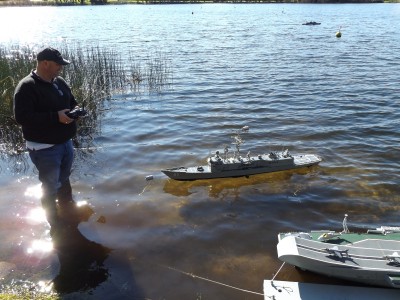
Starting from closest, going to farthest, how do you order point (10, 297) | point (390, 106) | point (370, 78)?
point (10, 297)
point (390, 106)
point (370, 78)

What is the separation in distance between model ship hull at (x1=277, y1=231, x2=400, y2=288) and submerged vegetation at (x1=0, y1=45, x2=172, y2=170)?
988 centimetres

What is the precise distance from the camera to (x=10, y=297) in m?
6.57

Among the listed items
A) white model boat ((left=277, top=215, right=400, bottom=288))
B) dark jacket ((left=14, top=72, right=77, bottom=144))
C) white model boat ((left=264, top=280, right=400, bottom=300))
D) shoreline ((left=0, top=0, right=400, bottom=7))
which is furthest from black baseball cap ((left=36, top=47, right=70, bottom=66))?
shoreline ((left=0, top=0, right=400, bottom=7))

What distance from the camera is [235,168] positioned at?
11.4m

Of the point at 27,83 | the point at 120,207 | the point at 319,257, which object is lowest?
the point at 120,207

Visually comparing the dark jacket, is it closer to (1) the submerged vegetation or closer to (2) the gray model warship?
(2) the gray model warship

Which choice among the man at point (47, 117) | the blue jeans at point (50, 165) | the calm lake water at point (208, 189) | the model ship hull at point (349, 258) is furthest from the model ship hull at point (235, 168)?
the model ship hull at point (349, 258)

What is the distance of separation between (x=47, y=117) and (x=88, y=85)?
12.6 metres

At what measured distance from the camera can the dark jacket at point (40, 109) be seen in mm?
7020

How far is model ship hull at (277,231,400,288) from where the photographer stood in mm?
6859

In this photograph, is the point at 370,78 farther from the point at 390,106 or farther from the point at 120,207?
the point at 120,207

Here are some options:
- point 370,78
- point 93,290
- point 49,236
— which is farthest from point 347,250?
point 370,78

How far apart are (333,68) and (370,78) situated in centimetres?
360

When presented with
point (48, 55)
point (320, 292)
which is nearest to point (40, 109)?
point (48, 55)
